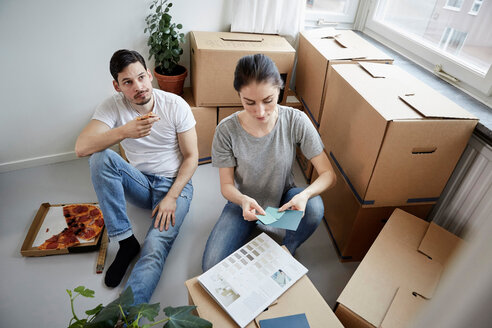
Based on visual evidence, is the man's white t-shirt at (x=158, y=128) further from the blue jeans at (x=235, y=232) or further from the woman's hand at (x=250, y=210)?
the woman's hand at (x=250, y=210)

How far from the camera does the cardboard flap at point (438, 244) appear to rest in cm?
114

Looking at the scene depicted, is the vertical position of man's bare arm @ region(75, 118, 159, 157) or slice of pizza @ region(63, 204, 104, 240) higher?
man's bare arm @ region(75, 118, 159, 157)

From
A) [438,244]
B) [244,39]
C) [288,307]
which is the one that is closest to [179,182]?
[288,307]

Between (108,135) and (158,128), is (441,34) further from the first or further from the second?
(108,135)

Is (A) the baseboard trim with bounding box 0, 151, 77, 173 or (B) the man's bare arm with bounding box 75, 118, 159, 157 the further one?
(A) the baseboard trim with bounding box 0, 151, 77, 173

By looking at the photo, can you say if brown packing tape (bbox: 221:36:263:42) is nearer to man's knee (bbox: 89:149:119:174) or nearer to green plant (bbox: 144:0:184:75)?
green plant (bbox: 144:0:184:75)

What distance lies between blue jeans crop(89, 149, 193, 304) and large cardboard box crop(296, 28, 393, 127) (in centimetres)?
99

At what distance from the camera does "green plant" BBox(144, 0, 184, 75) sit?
70.3 inches

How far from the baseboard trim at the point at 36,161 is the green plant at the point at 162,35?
36.0 inches

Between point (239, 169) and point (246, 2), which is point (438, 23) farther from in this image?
point (239, 169)

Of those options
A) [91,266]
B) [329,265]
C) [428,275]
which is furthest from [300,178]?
A: [91,266]

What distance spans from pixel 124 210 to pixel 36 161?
109 cm

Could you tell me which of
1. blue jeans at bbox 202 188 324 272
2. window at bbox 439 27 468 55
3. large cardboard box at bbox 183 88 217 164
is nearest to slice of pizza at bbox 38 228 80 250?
blue jeans at bbox 202 188 324 272

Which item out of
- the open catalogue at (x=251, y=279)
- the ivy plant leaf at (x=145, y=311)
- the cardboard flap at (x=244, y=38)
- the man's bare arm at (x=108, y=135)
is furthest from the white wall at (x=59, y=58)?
the ivy plant leaf at (x=145, y=311)
